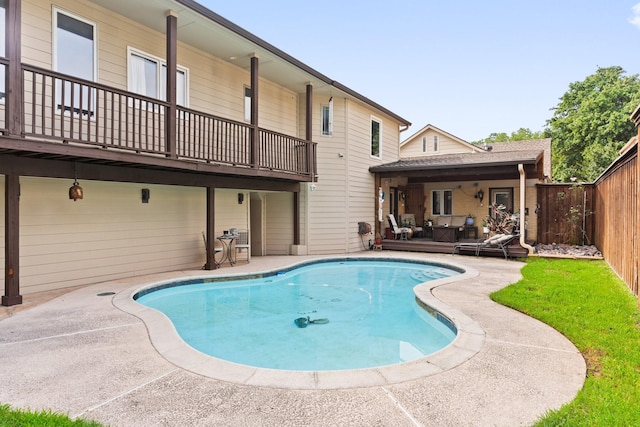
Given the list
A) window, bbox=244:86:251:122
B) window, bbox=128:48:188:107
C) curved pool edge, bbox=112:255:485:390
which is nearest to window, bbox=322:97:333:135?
window, bbox=244:86:251:122

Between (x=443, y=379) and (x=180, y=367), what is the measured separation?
2298mm

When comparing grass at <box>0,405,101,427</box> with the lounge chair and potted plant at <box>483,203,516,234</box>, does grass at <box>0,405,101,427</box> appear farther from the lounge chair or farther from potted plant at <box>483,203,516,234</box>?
potted plant at <box>483,203,516,234</box>

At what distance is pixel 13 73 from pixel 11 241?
7.91ft

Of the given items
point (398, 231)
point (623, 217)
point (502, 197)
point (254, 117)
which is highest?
point (254, 117)

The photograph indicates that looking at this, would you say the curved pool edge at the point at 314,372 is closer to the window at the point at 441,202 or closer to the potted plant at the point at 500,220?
the potted plant at the point at 500,220

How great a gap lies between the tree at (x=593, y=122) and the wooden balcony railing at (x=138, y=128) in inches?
811

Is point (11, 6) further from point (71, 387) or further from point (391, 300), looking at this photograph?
point (391, 300)

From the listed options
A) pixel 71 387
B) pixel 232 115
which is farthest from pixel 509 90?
pixel 71 387

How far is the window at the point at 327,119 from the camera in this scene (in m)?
12.3

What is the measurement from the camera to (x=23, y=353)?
366cm

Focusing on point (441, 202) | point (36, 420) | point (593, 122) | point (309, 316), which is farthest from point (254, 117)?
point (593, 122)

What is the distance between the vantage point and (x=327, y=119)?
1234 cm

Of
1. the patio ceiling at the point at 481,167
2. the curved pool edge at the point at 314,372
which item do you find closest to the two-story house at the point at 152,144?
the patio ceiling at the point at 481,167

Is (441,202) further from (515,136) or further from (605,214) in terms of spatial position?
(515,136)
